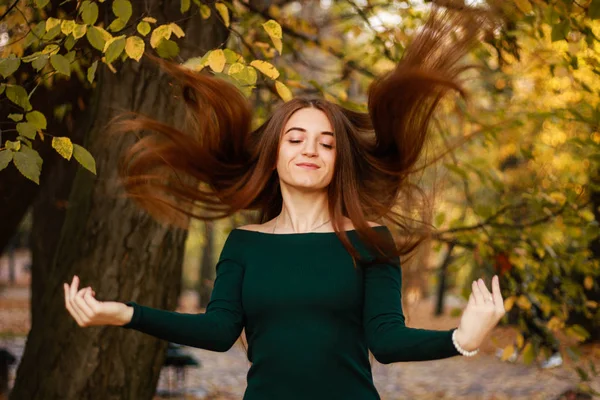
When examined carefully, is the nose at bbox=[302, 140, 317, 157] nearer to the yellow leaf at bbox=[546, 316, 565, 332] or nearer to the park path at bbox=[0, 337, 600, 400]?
the yellow leaf at bbox=[546, 316, 565, 332]

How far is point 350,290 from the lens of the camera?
2.48m

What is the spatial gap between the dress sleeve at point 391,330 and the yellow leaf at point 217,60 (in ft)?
2.93

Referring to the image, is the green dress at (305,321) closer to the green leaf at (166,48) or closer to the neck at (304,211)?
the neck at (304,211)

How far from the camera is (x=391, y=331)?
90.4 inches

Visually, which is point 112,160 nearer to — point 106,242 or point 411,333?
point 106,242

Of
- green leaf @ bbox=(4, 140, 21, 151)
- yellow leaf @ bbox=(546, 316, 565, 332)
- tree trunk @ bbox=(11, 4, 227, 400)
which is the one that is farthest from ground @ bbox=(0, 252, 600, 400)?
green leaf @ bbox=(4, 140, 21, 151)

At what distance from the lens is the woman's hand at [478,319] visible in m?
1.98

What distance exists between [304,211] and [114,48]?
89 cm

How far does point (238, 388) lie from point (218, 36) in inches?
278

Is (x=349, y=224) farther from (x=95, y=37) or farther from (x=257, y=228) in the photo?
(x=95, y=37)

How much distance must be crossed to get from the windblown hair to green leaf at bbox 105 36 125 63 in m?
0.26

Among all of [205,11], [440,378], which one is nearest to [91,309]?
[205,11]

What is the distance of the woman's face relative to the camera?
270 cm

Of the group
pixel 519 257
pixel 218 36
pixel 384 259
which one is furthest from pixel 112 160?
pixel 519 257
